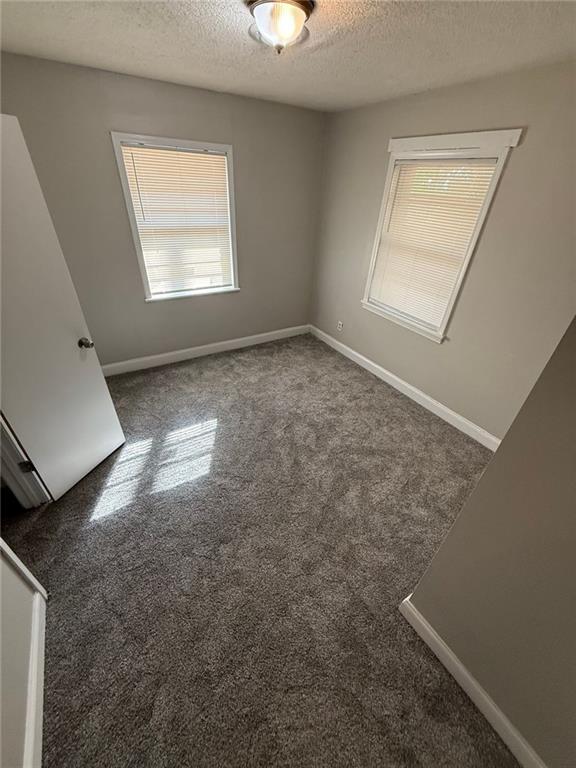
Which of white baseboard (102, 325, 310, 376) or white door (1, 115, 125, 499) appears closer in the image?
white door (1, 115, 125, 499)

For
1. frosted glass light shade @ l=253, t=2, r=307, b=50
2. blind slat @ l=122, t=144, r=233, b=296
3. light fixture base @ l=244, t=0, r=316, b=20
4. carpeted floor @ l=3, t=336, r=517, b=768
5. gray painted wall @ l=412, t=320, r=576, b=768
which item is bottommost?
carpeted floor @ l=3, t=336, r=517, b=768

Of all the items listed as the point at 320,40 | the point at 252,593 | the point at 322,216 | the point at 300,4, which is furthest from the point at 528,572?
the point at 322,216

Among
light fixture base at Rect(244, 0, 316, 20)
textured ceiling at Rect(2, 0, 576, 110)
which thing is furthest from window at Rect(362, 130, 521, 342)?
light fixture base at Rect(244, 0, 316, 20)

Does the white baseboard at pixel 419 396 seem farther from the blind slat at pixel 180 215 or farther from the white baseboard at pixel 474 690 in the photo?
the blind slat at pixel 180 215

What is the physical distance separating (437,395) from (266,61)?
262 cm

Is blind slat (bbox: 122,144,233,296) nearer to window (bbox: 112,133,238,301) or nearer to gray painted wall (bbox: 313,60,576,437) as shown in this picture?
window (bbox: 112,133,238,301)

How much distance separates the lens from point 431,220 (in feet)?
A: 7.82

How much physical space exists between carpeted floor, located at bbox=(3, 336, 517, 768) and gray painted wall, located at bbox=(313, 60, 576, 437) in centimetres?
57

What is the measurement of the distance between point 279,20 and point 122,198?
5.83 ft

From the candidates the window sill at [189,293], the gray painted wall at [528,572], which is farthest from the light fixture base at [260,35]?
the window sill at [189,293]

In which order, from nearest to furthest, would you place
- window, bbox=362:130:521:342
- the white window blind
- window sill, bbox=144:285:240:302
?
window, bbox=362:130:521:342 < the white window blind < window sill, bbox=144:285:240:302

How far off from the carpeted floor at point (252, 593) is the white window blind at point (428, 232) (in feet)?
3.58

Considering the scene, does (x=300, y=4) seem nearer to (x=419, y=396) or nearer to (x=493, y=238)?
(x=493, y=238)

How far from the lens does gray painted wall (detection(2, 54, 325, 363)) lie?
2059mm
